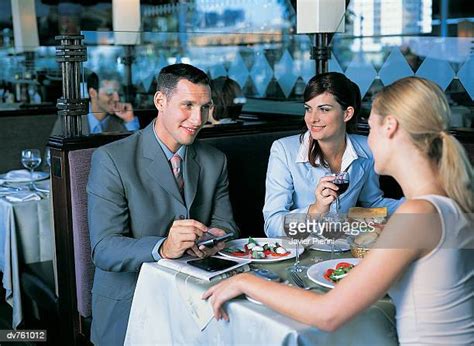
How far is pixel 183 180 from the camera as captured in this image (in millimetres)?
2293

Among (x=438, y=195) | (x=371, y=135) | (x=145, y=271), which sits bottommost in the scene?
(x=145, y=271)

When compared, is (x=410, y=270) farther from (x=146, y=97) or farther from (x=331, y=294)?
(x=146, y=97)

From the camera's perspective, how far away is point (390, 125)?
1465 millimetres

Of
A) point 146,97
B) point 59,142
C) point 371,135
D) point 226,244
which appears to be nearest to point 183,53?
point 146,97

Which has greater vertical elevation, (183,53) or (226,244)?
(183,53)

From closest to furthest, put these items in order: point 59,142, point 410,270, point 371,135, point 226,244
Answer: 1. point 410,270
2. point 371,135
3. point 226,244
4. point 59,142

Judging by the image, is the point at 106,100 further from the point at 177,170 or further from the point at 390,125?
the point at 390,125

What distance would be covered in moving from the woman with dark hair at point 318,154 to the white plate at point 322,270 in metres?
0.58

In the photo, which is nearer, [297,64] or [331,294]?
[331,294]

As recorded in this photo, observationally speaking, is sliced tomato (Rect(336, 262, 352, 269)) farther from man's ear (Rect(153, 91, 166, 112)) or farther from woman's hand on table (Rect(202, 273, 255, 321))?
man's ear (Rect(153, 91, 166, 112))

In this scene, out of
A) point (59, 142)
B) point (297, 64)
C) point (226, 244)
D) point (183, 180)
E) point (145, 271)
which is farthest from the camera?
point (297, 64)

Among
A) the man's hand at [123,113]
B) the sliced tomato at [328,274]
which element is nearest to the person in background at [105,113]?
the man's hand at [123,113]

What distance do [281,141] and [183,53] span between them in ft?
10.0

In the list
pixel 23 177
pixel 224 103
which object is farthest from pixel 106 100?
pixel 23 177
